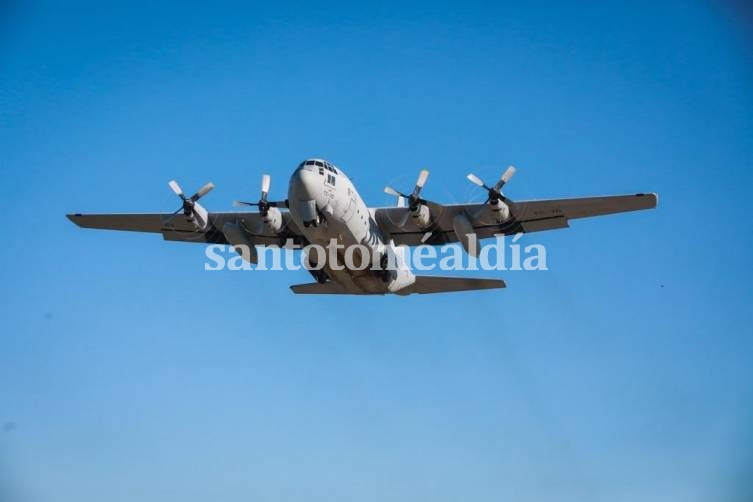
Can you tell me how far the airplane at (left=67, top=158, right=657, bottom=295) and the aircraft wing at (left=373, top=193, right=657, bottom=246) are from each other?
3 cm

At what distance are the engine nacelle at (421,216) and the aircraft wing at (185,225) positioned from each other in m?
4.49

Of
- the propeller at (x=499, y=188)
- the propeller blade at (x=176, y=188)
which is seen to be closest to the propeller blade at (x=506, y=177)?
the propeller at (x=499, y=188)

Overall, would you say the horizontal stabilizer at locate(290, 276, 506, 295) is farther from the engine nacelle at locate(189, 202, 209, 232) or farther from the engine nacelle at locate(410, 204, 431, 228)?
the engine nacelle at locate(189, 202, 209, 232)

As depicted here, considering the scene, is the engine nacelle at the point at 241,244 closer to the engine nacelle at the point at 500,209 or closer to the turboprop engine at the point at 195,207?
the turboprop engine at the point at 195,207

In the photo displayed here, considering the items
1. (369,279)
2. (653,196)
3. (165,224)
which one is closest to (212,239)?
(165,224)

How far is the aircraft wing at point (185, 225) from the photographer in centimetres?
2930

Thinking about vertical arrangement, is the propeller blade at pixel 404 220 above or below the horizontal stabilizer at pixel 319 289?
above

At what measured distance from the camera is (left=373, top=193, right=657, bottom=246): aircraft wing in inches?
1037

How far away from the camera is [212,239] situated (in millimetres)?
30844

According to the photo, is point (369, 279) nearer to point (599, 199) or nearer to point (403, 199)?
point (403, 199)

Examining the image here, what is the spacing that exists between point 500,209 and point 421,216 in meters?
2.73

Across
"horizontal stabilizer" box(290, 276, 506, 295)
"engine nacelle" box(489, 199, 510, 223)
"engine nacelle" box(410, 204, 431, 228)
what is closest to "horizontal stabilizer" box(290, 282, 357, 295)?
"horizontal stabilizer" box(290, 276, 506, 295)

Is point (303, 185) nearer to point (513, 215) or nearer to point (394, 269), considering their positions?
point (394, 269)

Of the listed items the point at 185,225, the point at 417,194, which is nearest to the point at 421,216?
the point at 417,194
